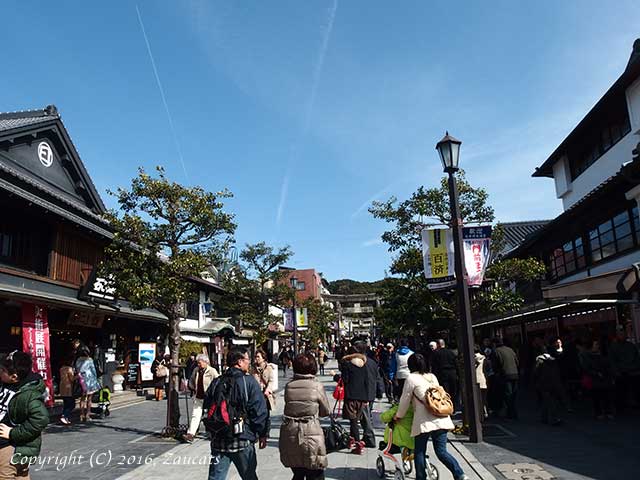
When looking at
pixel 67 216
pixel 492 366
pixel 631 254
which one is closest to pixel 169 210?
pixel 67 216

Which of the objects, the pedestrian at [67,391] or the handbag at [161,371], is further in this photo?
the handbag at [161,371]

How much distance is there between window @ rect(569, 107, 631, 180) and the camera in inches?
651

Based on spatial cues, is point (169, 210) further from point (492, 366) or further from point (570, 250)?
point (570, 250)

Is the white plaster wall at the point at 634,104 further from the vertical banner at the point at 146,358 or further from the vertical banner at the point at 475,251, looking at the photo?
the vertical banner at the point at 146,358

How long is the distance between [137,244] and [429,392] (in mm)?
8433

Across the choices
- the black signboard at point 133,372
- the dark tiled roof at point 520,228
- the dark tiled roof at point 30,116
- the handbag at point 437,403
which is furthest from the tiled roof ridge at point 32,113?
the dark tiled roof at point 520,228

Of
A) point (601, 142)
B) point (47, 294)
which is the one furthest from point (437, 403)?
point (601, 142)

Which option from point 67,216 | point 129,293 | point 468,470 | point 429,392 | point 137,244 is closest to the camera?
point 429,392

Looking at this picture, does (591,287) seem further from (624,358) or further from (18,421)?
(18,421)

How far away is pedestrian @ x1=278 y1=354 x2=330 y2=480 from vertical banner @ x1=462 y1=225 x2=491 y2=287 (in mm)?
5023

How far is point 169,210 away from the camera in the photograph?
11570 mm

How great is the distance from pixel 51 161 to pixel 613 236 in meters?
18.8

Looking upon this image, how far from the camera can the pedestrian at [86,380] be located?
41.3 feet

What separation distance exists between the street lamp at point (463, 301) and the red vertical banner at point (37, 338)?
10.1 metres
